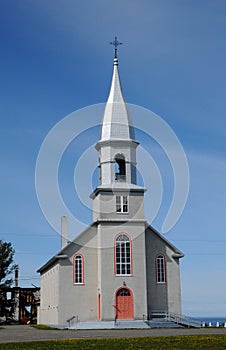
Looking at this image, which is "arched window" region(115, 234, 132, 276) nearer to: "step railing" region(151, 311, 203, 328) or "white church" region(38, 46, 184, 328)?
"white church" region(38, 46, 184, 328)

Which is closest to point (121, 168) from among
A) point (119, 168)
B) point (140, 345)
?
point (119, 168)

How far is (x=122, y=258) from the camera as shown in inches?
1812

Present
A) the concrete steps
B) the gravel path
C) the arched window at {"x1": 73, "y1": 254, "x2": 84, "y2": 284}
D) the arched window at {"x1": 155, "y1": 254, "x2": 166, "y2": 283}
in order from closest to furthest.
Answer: the gravel path
the concrete steps
the arched window at {"x1": 73, "y1": 254, "x2": 84, "y2": 284}
the arched window at {"x1": 155, "y1": 254, "x2": 166, "y2": 283}

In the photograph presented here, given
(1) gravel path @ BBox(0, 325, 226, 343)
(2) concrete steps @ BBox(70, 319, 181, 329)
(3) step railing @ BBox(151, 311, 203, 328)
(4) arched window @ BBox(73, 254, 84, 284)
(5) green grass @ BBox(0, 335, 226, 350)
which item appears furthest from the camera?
(4) arched window @ BBox(73, 254, 84, 284)

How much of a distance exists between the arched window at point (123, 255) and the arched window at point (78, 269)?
9.62 feet

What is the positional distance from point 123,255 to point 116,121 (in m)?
10.6

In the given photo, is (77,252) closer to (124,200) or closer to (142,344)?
(124,200)

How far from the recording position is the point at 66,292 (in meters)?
46.0

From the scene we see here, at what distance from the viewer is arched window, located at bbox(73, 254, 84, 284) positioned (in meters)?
46.4

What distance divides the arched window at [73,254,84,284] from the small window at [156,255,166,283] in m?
6.23

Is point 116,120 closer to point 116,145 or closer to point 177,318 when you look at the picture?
point 116,145

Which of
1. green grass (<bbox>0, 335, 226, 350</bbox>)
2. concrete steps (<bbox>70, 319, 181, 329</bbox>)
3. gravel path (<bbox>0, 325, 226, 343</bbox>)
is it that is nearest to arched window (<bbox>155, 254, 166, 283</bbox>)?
concrete steps (<bbox>70, 319, 181, 329</bbox>)

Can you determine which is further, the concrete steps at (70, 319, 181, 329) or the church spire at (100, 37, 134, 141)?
the church spire at (100, 37, 134, 141)

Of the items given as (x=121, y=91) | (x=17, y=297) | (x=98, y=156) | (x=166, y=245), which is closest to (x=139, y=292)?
(x=166, y=245)
